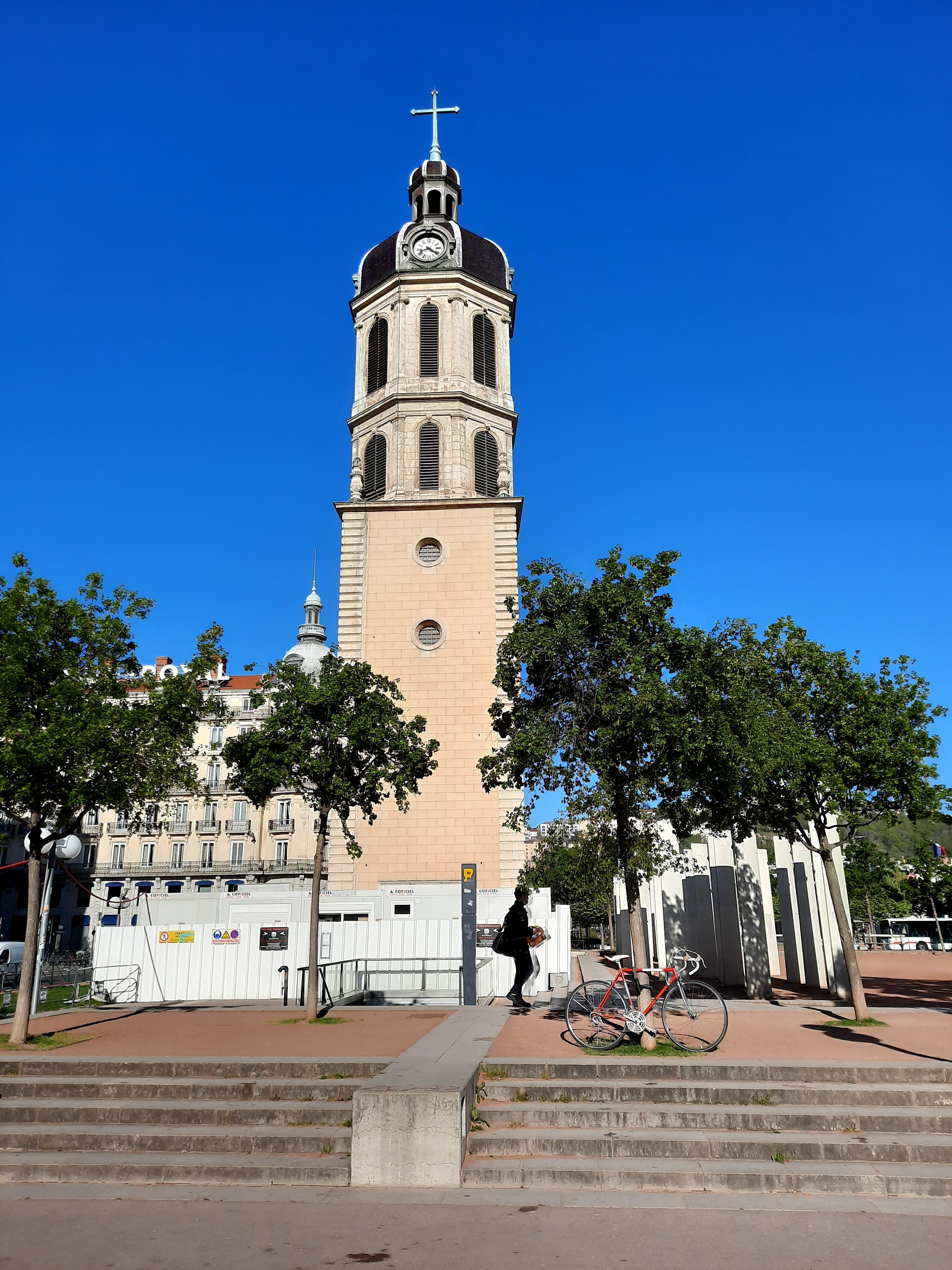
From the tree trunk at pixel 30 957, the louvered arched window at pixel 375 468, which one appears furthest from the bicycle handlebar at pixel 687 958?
the louvered arched window at pixel 375 468

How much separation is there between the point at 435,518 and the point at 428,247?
14.0 m

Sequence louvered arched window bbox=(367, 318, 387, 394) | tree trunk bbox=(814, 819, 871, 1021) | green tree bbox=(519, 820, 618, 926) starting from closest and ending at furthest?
tree trunk bbox=(814, 819, 871, 1021)
green tree bbox=(519, 820, 618, 926)
louvered arched window bbox=(367, 318, 387, 394)

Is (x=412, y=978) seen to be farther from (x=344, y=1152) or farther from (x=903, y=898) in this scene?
(x=903, y=898)

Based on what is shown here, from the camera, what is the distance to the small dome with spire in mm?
78375

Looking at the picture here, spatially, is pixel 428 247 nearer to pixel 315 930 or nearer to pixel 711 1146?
pixel 315 930

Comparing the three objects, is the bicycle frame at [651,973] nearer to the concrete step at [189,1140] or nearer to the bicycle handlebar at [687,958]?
the bicycle handlebar at [687,958]

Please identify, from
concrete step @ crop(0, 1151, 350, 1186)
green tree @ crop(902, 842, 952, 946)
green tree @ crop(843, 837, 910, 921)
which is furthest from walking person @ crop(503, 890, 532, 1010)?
green tree @ crop(843, 837, 910, 921)

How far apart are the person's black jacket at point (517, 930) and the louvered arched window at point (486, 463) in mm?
26517

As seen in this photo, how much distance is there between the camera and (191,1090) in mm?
9680

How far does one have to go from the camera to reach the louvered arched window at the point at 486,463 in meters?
40.6

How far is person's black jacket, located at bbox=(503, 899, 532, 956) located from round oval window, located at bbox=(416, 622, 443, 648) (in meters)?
22.0

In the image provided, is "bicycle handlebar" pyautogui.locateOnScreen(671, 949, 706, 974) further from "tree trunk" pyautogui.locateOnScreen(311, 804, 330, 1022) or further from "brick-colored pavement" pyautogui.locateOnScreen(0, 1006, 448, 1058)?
"tree trunk" pyautogui.locateOnScreen(311, 804, 330, 1022)

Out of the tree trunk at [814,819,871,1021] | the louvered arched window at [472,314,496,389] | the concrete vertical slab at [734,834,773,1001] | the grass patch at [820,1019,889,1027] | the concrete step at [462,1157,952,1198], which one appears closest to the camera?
the concrete step at [462,1157,952,1198]

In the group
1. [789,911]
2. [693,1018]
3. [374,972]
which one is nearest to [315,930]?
[374,972]
